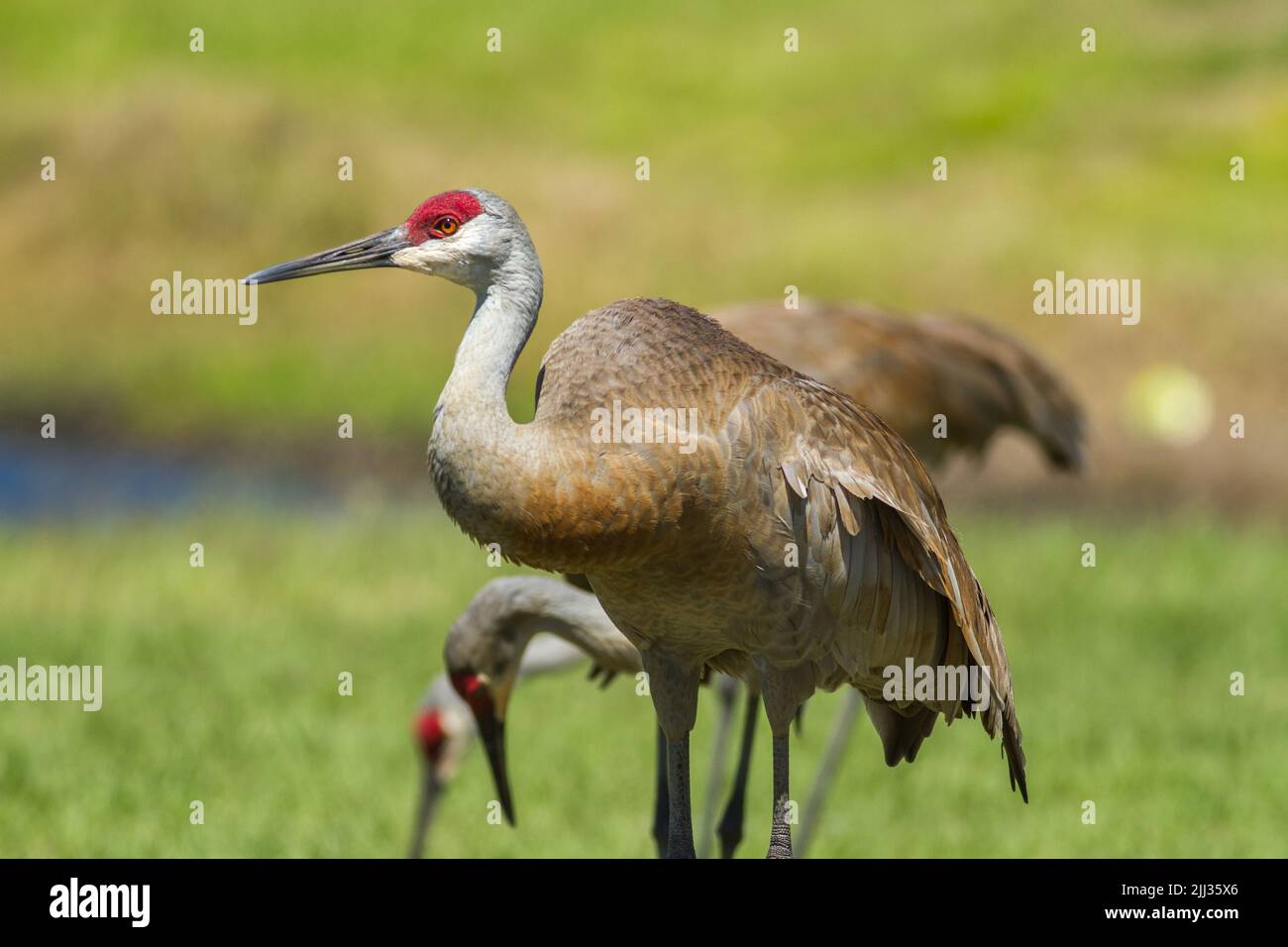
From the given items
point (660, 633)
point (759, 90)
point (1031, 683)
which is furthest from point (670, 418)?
point (759, 90)

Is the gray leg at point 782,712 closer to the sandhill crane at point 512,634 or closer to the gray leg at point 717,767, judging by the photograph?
the sandhill crane at point 512,634

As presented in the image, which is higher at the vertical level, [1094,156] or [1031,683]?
[1094,156]

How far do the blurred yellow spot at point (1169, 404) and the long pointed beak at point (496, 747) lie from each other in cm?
1014

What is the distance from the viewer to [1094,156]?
21.9 meters

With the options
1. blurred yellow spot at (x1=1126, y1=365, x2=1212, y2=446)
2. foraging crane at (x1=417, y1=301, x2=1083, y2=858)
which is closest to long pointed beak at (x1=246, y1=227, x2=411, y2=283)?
foraging crane at (x1=417, y1=301, x2=1083, y2=858)

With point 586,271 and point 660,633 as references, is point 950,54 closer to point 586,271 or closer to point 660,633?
→ point 586,271

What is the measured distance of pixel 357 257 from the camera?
3.72m

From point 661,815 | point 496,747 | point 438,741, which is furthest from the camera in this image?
point 438,741

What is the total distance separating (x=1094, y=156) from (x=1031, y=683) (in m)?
14.7

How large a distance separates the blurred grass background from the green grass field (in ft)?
0.10

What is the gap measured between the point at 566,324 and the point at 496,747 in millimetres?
11051

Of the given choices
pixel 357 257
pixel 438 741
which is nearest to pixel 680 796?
pixel 357 257
